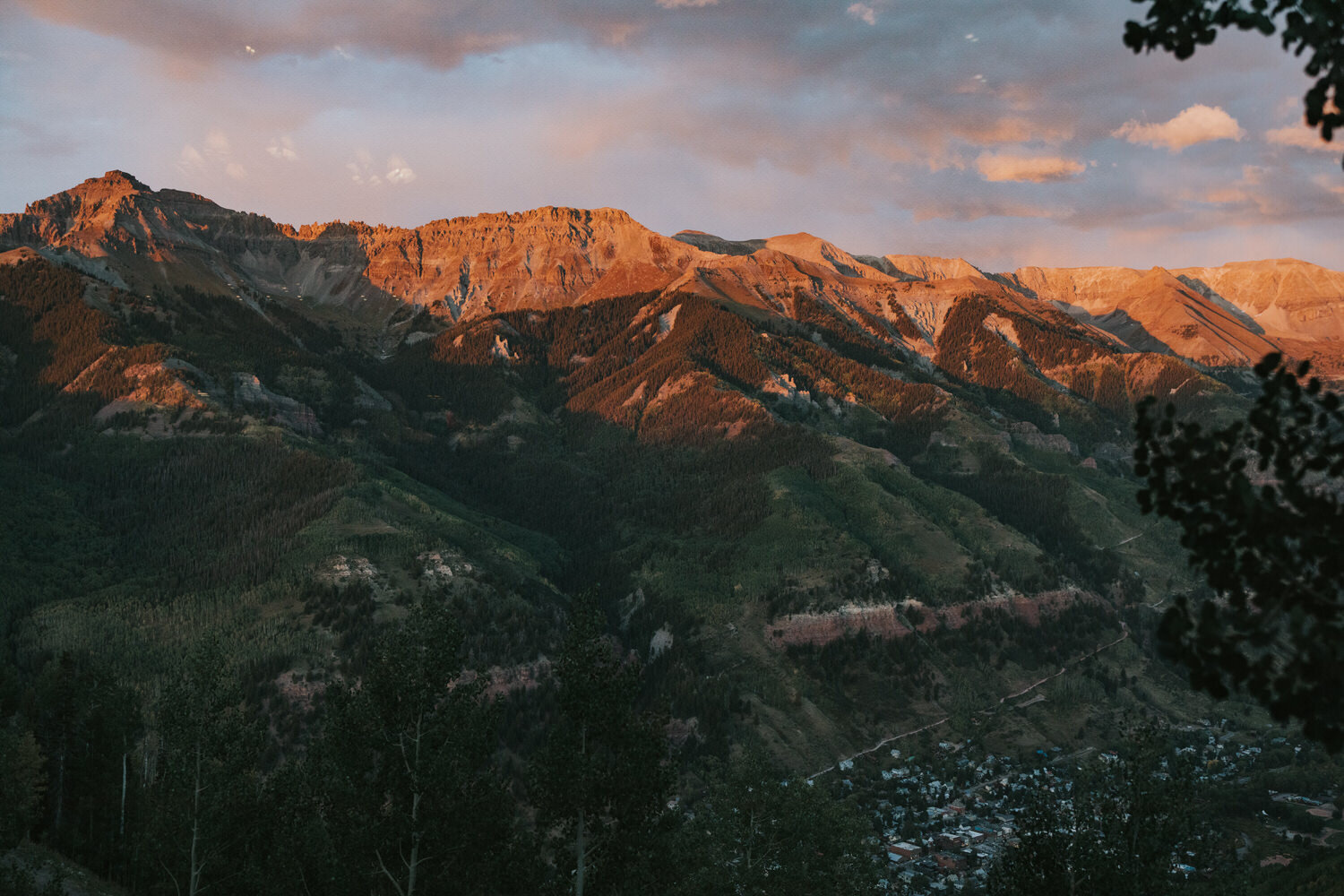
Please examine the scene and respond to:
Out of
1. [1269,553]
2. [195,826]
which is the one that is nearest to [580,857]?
[195,826]

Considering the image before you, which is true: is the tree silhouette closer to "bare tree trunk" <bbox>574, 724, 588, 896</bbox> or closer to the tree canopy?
"bare tree trunk" <bbox>574, 724, 588, 896</bbox>

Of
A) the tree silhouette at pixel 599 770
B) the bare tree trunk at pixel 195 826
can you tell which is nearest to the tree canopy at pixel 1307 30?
the tree silhouette at pixel 599 770

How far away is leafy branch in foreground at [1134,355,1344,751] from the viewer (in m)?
10.3

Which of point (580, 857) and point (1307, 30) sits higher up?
point (1307, 30)

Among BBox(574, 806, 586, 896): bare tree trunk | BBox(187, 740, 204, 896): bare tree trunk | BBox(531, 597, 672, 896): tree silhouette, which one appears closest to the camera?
BBox(574, 806, 586, 896): bare tree trunk

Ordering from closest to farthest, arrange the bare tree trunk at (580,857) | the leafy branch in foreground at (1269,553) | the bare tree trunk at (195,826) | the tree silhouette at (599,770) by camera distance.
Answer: the leafy branch in foreground at (1269,553), the bare tree trunk at (580,857), the tree silhouette at (599,770), the bare tree trunk at (195,826)

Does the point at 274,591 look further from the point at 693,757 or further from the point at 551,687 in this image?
the point at 693,757

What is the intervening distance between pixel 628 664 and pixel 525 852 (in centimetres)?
1005

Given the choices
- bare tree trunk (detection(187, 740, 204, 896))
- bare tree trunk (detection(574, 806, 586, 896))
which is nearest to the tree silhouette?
bare tree trunk (detection(574, 806, 586, 896))

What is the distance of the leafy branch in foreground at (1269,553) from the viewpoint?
10328mm

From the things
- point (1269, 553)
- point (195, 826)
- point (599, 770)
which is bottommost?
point (195, 826)

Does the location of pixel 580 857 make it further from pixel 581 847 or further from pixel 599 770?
pixel 599 770

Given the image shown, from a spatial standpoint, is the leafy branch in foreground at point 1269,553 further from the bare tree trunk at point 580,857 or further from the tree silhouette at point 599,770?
the bare tree trunk at point 580,857

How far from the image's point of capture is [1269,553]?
1106 cm
